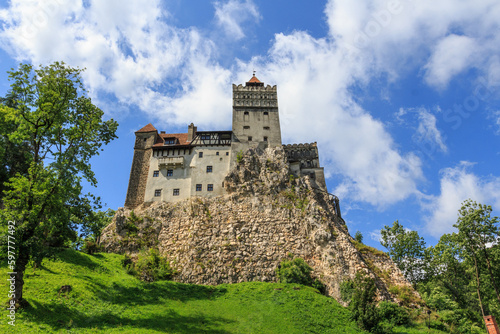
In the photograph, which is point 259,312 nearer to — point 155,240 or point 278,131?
point 155,240

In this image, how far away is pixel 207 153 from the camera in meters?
55.9

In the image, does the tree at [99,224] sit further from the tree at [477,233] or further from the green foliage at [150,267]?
the tree at [477,233]

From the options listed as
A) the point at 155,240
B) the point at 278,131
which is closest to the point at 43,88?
the point at 155,240

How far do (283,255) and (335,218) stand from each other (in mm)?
12558

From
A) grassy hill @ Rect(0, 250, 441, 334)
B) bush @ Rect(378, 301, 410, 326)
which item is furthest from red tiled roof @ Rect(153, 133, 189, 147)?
bush @ Rect(378, 301, 410, 326)

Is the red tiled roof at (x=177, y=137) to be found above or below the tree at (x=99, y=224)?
above

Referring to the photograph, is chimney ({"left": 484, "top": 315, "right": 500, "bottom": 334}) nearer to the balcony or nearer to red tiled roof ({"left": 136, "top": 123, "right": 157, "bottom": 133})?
the balcony

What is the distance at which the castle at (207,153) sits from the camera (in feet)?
174

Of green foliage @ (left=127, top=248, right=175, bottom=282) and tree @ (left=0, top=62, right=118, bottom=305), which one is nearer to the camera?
tree @ (left=0, top=62, right=118, bottom=305)

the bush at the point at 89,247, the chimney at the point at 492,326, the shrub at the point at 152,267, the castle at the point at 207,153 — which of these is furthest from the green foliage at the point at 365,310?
the bush at the point at 89,247

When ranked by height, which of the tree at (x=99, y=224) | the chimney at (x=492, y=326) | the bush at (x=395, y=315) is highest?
the tree at (x=99, y=224)

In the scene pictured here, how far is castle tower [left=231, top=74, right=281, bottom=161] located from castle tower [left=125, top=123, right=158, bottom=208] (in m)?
13.9

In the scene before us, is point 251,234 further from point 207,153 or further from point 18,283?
point 18,283

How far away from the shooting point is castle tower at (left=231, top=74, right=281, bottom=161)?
5844 centimetres
